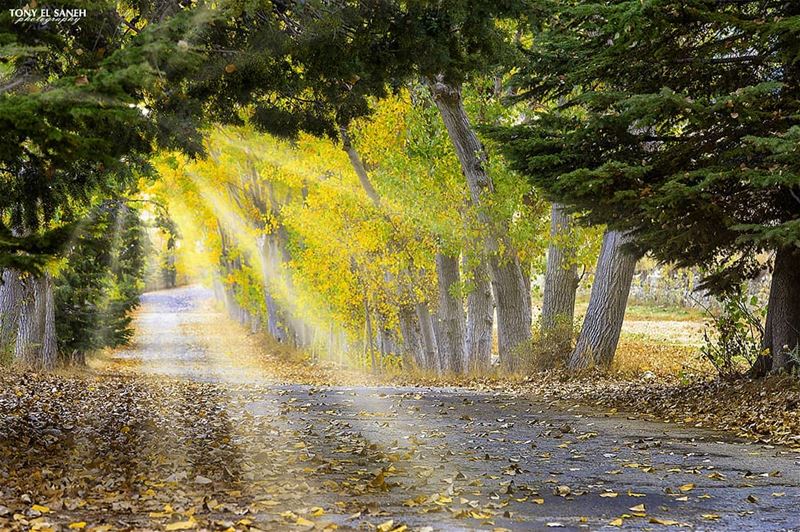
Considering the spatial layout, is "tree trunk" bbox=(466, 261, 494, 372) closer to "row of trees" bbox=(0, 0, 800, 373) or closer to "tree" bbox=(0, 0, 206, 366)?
"row of trees" bbox=(0, 0, 800, 373)

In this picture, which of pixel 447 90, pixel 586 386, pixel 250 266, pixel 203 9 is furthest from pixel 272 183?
pixel 203 9

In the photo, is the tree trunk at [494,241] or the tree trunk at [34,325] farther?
the tree trunk at [34,325]

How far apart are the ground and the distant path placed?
0.02 m

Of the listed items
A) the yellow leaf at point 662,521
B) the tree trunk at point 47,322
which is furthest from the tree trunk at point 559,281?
Result: the yellow leaf at point 662,521

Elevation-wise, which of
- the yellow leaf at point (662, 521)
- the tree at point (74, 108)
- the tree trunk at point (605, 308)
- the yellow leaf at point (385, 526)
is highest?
the tree at point (74, 108)

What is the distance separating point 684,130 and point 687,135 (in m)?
0.12

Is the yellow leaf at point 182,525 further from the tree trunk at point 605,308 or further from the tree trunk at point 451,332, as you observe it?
the tree trunk at point 451,332

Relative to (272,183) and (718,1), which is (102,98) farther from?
(272,183)

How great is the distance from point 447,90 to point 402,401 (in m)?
5.49

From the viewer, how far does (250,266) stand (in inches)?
1476

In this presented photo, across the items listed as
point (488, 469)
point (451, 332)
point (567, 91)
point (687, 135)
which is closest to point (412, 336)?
point (451, 332)

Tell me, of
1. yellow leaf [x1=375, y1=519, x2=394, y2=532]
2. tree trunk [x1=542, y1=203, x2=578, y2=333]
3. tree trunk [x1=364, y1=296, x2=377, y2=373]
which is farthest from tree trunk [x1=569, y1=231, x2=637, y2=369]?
yellow leaf [x1=375, y1=519, x2=394, y2=532]

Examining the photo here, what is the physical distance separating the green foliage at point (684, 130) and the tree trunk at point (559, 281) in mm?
6066

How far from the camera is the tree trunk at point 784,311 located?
10.6 m
